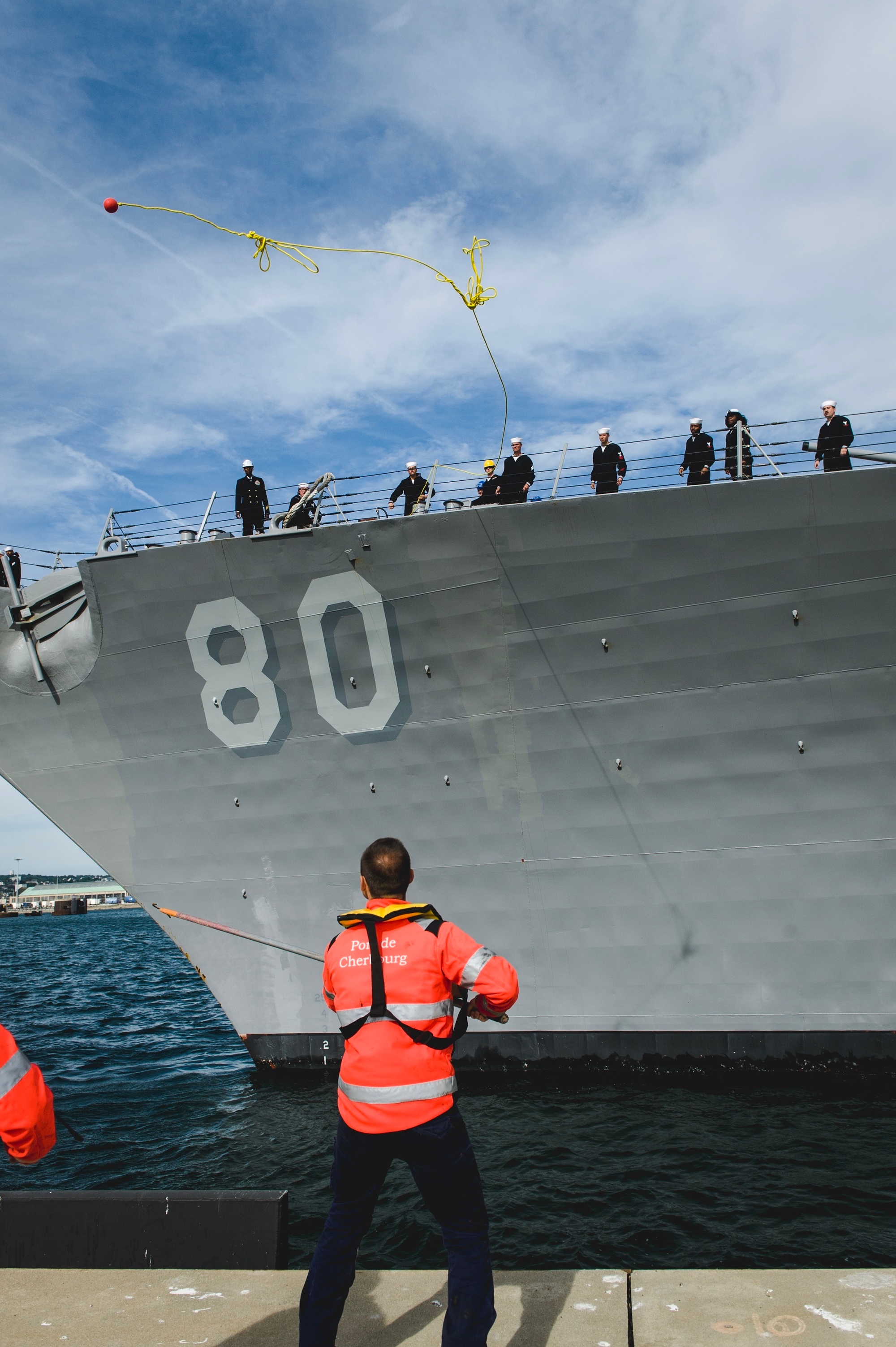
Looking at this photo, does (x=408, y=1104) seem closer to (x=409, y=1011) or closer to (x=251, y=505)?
(x=409, y=1011)

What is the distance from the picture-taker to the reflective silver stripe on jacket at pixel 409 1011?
248 cm

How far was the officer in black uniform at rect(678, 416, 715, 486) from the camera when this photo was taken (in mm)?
7910

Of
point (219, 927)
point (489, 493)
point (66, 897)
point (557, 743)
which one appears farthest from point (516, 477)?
point (66, 897)

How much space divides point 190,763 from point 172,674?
3.11ft

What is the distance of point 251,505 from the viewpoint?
8.96 m

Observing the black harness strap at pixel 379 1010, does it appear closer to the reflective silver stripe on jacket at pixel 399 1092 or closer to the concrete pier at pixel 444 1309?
the reflective silver stripe on jacket at pixel 399 1092

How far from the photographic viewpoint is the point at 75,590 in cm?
924

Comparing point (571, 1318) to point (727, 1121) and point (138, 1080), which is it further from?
point (138, 1080)

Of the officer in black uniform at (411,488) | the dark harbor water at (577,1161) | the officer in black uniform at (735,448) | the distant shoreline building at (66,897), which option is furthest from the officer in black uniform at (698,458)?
the distant shoreline building at (66,897)

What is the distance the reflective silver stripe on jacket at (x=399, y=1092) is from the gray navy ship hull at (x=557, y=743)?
571cm

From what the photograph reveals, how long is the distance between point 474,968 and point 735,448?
21.2 ft

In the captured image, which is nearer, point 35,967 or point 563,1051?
point 563,1051

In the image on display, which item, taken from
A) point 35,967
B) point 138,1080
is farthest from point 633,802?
point 35,967

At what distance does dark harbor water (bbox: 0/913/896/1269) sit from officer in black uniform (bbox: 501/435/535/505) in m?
5.50
